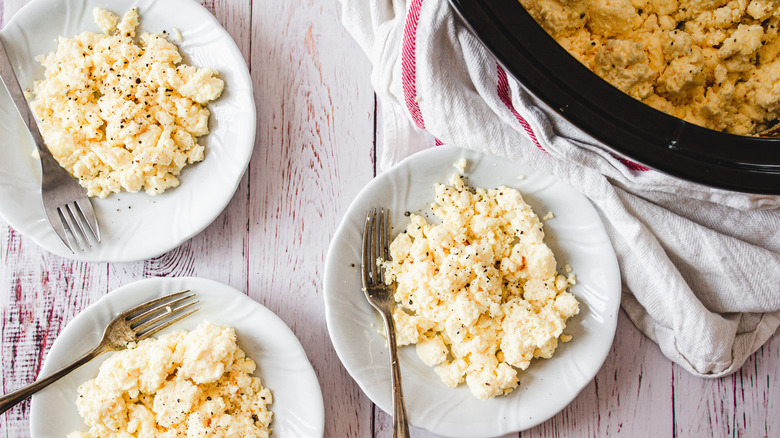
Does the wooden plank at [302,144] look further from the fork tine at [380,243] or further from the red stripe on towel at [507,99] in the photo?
the red stripe on towel at [507,99]

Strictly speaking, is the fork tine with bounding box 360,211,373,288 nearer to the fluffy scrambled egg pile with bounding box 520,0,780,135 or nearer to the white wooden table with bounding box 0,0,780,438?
the white wooden table with bounding box 0,0,780,438

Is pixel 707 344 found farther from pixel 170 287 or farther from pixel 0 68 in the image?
pixel 0 68

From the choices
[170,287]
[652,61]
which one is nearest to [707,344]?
[652,61]

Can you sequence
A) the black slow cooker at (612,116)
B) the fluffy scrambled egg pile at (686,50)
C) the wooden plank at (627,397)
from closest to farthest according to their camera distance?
the black slow cooker at (612,116) → the fluffy scrambled egg pile at (686,50) → the wooden plank at (627,397)

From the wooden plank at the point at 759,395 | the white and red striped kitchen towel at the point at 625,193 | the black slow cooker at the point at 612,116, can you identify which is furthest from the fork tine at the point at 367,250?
the wooden plank at the point at 759,395

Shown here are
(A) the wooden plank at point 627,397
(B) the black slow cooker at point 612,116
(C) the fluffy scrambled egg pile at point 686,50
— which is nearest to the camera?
(B) the black slow cooker at point 612,116

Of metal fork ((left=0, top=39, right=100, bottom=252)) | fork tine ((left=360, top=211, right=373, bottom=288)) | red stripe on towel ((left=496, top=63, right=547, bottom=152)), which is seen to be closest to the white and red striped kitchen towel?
red stripe on towel ((left=496, top=63, right=547, bottom=152))

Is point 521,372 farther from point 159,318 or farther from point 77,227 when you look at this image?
point 77,227
